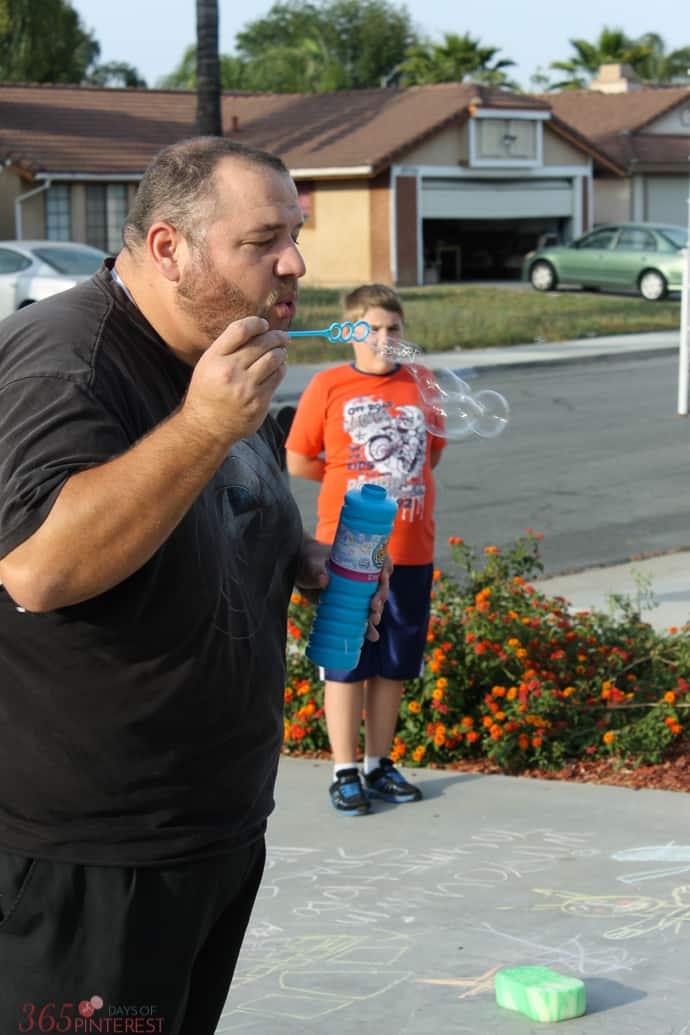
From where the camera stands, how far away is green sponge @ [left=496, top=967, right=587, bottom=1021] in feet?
11.9

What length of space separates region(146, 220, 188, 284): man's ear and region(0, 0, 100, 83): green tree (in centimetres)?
5370

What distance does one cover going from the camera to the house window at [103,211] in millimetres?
35344

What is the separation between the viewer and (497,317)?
26.5 m

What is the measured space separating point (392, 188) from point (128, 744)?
34992mm

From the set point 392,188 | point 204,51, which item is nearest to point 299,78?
point 392,188

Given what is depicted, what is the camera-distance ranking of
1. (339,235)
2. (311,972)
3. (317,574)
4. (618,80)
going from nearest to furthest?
(317,574) → (311,972) → (339,235) → (618,80)

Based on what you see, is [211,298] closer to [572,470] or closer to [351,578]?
[351,578]

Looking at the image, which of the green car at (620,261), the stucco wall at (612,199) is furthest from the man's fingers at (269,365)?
the stucco wall at (612,199)

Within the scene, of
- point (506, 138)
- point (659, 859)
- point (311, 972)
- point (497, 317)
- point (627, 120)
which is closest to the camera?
point (311, 972)

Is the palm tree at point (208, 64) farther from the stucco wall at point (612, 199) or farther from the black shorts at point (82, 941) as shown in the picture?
the black shorts at point (82, 941)

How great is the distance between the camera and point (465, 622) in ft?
20.2

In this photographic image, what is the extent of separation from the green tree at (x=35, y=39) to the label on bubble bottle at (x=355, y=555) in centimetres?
5332

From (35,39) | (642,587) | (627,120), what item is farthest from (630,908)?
(35,39)

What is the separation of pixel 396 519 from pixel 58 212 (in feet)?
102
